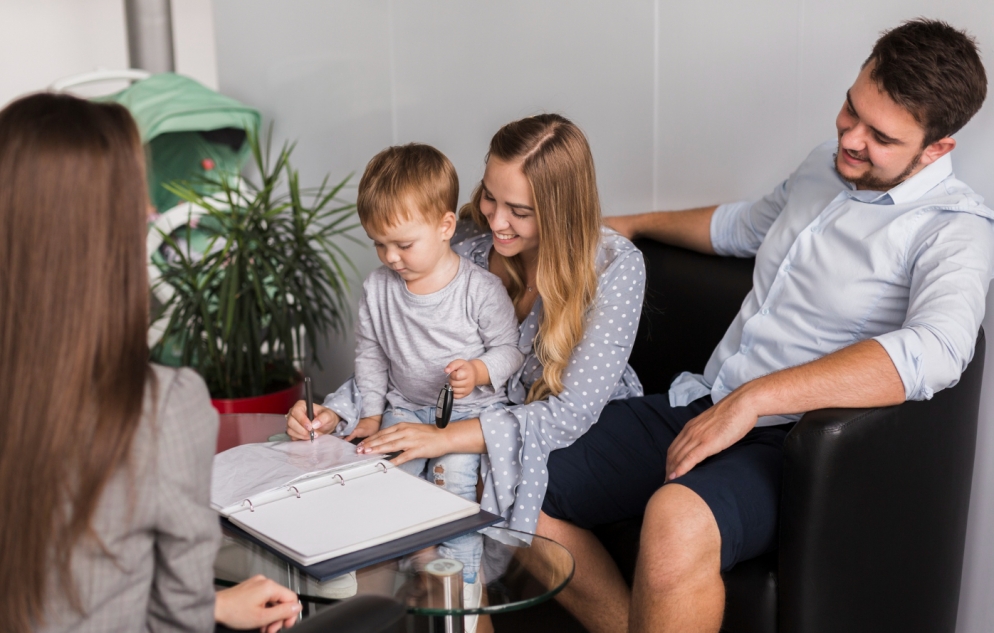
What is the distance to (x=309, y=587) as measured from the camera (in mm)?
1327

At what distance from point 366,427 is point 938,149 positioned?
48.7 inches

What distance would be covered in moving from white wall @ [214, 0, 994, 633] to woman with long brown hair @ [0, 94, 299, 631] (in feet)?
5.56

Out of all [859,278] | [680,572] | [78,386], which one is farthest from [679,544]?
[78,386]

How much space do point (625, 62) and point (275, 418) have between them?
51.4 inches

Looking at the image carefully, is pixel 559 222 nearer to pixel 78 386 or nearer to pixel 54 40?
pixel 78 386

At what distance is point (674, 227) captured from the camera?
7.72ft

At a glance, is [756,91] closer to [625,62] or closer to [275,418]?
[625,62]

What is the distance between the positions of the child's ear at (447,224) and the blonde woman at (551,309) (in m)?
0.09

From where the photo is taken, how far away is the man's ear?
72.7 inches

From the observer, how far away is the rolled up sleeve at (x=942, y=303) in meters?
1.64

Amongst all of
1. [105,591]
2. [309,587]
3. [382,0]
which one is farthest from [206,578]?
[382,0]

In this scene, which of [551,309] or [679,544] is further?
[551,309]

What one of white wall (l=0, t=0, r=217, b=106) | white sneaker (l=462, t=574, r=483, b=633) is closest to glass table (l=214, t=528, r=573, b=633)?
white sneaker (l=462, t=574, r=483, b=633)

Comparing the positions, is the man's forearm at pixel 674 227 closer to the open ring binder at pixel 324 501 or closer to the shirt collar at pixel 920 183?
the shirt collar at pixel 920 183
